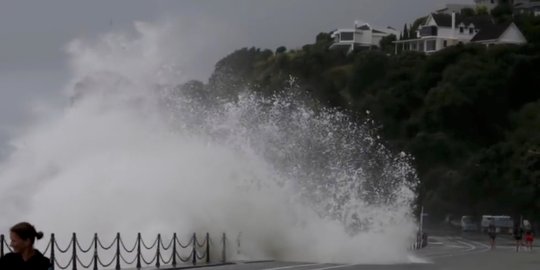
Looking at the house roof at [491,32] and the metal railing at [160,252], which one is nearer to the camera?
the metal railing at [160,252]

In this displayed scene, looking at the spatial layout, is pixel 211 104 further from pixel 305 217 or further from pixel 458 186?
pixel 458 186

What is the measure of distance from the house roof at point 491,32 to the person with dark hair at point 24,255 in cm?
15238

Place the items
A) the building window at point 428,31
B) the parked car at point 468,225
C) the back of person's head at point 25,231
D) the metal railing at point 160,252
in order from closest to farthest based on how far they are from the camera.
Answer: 1. the back of person's head at point 25,231
2. the metal railing at point 160,252
3. the parked car at point 468,225
4. the building window at point 428,31

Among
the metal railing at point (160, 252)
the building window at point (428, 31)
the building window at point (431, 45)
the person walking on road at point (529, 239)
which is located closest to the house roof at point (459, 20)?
the building window at point (428, 31)

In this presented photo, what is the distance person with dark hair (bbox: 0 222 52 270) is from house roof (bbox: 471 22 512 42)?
152 m

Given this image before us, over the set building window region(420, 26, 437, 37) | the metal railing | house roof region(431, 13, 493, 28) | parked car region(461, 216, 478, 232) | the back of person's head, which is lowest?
parked car region(461, 216, 478, 232)

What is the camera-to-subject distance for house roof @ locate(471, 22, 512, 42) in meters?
162

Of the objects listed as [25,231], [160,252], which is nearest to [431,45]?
[160,252]

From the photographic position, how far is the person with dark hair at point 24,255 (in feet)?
34.1

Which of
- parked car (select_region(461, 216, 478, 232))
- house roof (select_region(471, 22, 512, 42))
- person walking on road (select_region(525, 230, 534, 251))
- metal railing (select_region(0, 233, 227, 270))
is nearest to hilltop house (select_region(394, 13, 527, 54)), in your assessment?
house roof (select_region(471, 22, 512, 42))

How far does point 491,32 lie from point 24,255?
16103cm

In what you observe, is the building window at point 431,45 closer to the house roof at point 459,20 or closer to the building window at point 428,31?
the building window at point 428,31

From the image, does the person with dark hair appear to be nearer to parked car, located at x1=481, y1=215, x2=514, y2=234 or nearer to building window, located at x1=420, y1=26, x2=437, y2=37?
parked car, located at x1=481, y1=215, x2=514, y2=234

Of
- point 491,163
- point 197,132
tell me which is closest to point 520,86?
point 491,163
